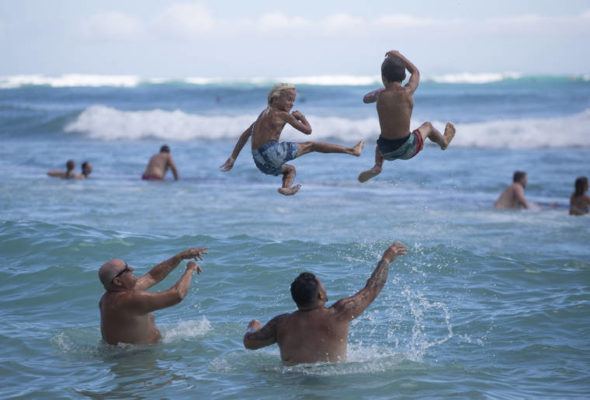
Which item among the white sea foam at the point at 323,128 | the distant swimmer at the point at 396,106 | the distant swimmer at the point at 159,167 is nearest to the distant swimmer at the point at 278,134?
the distant swimmer at the point at 396,106

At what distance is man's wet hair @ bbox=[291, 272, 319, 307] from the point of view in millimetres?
7891

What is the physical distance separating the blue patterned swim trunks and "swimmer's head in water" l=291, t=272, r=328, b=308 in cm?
171

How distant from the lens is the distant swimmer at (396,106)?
914cm

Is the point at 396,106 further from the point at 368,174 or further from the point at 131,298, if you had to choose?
the point at 131,298

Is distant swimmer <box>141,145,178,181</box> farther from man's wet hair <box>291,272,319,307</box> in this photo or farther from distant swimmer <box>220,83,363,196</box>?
man's wet hair <box>291,272,319,307</box>

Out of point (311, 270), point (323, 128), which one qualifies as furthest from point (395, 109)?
point (323, 128)

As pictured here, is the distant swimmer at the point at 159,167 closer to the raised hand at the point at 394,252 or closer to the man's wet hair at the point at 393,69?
the man's wet hair at the point at 393,69

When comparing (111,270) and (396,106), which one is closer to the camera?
(111,270)

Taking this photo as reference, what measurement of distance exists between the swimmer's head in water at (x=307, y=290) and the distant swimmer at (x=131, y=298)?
1.02 m

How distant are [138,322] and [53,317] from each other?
220 centimetres

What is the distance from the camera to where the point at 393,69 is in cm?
920

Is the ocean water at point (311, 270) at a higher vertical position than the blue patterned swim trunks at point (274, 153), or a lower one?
lower

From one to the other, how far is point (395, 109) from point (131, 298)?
3035 mm

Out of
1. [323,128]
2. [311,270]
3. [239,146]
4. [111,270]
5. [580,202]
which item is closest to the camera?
[111,270]
